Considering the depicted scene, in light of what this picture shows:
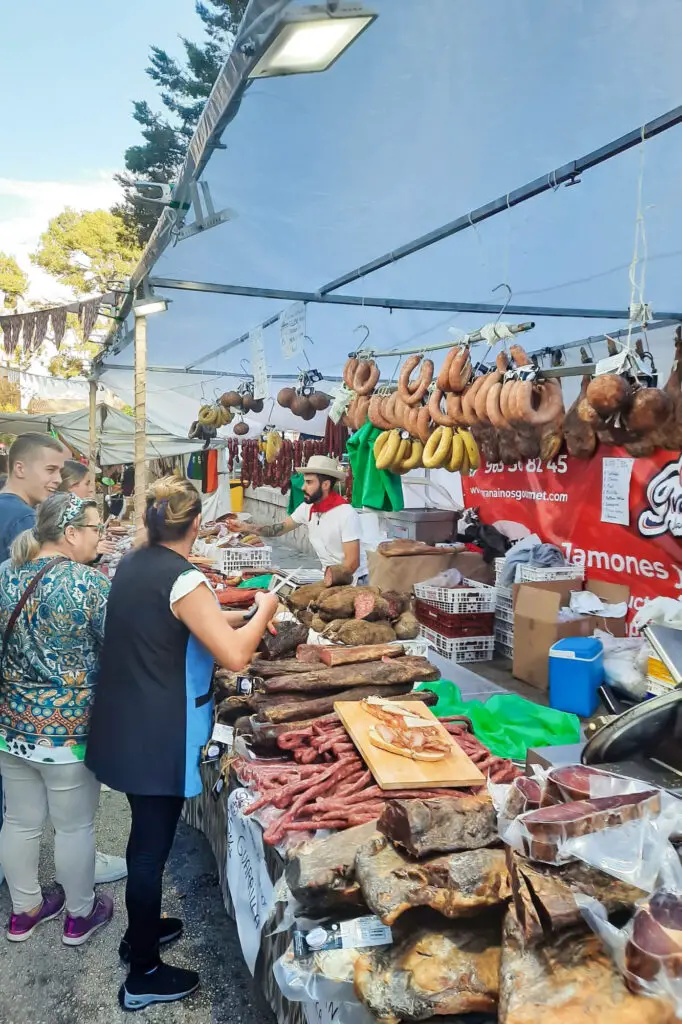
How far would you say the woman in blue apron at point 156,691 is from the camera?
2609 millimetres

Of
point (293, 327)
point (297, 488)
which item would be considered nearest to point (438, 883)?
point (293, 327)

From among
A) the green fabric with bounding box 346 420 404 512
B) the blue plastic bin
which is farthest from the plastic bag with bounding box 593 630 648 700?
the green fabric with bounding box 346 420 404 512

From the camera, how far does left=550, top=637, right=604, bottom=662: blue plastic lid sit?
4441mm

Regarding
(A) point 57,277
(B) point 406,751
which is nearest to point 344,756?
(B) point 406,751

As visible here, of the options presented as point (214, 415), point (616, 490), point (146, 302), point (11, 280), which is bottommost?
point (616, 490)

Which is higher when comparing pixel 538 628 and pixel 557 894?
pixel 557 894

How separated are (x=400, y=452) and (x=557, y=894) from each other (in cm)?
453

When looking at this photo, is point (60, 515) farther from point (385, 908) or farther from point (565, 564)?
point (565, 564)

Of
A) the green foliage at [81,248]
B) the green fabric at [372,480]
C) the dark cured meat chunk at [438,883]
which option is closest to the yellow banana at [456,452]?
the green fabric at [372,480]

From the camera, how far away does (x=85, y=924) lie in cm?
315

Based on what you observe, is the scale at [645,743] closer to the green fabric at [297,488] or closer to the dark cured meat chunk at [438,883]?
the dark cured meat chunk at [438,883]

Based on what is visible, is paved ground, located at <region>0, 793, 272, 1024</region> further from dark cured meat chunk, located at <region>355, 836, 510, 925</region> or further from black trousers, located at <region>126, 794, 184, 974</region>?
dark cured meat chunk, located at <region>355, 836, 510, 925</region>

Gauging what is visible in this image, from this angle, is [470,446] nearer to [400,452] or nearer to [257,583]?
[400,452]

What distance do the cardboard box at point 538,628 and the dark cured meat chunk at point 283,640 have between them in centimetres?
228
